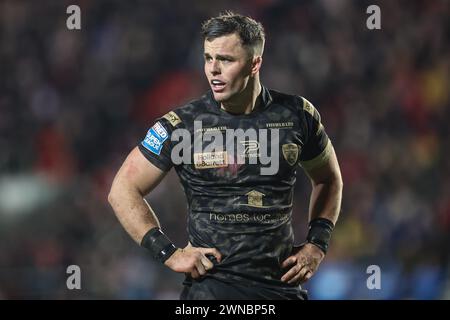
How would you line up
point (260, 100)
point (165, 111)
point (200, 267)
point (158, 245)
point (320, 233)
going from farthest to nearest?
point (165, 111), point (320, 233), point (260, 100), point (158, 245), point (200, 267)

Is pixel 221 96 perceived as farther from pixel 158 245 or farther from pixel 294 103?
pixel 158 245

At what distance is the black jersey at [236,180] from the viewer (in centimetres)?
456

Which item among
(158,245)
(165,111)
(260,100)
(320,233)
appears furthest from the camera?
(165,111)

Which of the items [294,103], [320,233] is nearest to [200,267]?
[320,233]

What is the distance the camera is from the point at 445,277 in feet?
27.8

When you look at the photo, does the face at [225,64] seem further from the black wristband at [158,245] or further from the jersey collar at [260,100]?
the black wristband at [158,245]

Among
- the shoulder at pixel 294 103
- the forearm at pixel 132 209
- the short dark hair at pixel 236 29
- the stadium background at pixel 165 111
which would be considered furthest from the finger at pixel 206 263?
the stadium background at pixel 165 111

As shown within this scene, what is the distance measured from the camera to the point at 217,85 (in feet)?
15.0

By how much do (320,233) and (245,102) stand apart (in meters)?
0.89

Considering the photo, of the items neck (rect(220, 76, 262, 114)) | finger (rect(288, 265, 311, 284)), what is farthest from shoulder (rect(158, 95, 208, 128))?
finger (rect(288, 265, 311, 284))

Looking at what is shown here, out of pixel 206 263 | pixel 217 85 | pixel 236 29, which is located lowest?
pixel 206 263

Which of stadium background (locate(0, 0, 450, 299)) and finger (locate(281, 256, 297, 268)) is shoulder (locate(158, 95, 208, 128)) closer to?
finger (locate(281, 256, 297, 268))

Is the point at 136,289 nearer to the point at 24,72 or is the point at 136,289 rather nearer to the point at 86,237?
the point at 86,237
